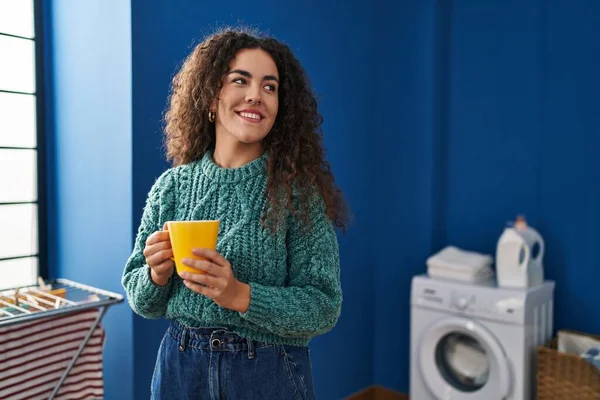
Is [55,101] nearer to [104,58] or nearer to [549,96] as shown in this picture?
[104,58]

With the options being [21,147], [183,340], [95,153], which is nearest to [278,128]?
[183,340]

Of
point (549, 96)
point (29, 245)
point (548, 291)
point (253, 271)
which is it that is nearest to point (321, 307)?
point (253, 271)

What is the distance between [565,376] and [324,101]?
A: 1.64 m

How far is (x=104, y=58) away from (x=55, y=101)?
339mm

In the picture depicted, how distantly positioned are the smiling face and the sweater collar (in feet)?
0.15

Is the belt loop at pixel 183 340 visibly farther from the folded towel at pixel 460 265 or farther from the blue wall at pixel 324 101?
the folded towel at pixel 460 265

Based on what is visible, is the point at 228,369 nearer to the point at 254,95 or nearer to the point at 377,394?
the point at 254,95

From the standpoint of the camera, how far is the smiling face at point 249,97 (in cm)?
117

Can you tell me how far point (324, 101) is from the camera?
2.92 m

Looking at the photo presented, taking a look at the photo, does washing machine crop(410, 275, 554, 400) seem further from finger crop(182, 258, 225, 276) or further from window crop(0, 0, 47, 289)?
finger crop(182, 258, 225, 276)

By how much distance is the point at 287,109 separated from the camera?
4.14 ft

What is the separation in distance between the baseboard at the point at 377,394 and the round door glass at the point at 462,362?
478mm

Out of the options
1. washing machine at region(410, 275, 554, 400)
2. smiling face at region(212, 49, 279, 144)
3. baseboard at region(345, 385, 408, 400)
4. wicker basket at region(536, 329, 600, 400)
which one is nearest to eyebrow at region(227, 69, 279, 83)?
smiling face at region(212, 49, 279, 144)

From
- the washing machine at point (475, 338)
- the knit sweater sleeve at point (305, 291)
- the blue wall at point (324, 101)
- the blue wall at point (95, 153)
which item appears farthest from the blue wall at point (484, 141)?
the knit sweater sleeve at point (305, 291)
